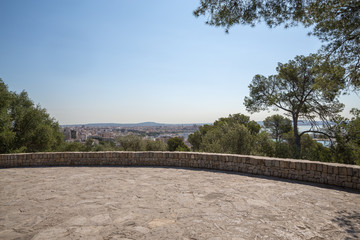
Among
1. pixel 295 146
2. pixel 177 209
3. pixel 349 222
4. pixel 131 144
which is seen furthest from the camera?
pixel 131 144

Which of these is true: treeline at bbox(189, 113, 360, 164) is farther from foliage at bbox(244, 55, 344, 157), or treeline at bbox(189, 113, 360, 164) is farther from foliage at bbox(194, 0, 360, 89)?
foliage at bbox(194, 0, 360, 89)

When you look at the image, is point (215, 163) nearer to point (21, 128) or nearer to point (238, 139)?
point (238, 139)

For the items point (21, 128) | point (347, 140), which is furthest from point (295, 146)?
point (21, 128)

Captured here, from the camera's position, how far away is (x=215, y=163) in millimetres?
6984

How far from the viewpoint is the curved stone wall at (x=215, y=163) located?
491 cm

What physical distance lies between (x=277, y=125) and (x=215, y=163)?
22668 millimetres

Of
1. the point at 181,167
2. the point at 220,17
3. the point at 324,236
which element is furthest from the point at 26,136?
the point at 324,236

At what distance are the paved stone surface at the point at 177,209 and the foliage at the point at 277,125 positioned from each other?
22089mm

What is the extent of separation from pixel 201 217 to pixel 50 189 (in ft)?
12.6

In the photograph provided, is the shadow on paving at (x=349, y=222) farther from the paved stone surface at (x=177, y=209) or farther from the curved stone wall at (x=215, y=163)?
the curved stone wall at (x=215, y=163)

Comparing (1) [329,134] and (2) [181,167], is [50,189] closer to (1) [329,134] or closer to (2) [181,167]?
(2) [181,167]

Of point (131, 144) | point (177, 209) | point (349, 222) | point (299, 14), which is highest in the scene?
point (299, 14)

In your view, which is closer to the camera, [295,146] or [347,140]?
[347,140]

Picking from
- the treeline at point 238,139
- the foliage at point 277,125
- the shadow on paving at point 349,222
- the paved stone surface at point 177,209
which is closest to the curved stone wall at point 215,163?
the paved stone surface at point 177,209
